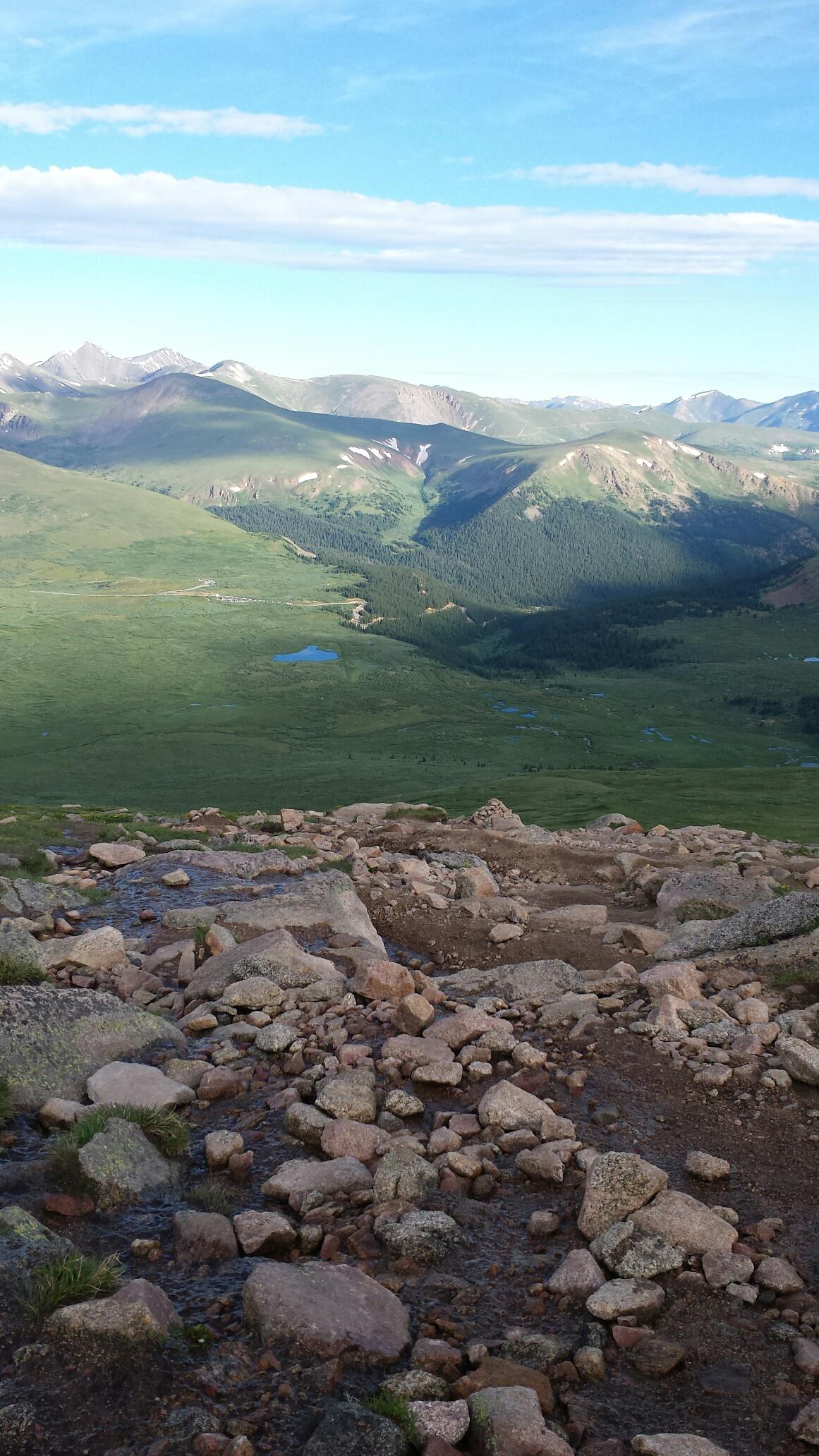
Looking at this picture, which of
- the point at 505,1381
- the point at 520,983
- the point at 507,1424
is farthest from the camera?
the point at 520,983

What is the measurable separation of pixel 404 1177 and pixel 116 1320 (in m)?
4.01

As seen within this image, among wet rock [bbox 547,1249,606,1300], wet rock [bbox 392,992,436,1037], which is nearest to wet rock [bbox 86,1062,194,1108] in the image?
wet rock [bbox 392,992,436,1037]

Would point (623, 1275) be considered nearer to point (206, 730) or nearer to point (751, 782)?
point (751, 782)

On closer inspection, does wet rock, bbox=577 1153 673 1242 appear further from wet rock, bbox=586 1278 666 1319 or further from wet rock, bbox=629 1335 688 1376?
wet rock, bbox=629 1335 688 1376

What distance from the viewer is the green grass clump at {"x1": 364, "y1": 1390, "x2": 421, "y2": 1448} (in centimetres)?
741

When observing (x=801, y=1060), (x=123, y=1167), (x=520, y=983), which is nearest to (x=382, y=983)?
(x=520, y=983)

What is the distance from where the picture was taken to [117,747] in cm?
16588

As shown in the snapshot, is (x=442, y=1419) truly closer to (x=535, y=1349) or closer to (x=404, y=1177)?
(x=535, y=1349)

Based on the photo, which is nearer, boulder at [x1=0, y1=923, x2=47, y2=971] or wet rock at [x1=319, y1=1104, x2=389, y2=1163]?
wet rock at [x1=319, y1=1104, x2=389, y2=1163]

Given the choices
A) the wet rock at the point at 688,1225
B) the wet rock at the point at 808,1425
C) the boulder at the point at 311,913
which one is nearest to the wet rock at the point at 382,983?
the boulder at the point at 311,913

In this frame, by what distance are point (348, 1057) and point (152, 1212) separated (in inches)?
172

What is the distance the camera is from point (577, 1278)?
9.42m

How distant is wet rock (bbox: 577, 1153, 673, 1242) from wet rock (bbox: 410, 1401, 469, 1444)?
10.4 feet

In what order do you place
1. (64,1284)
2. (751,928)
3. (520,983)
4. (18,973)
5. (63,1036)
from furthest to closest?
1. (751,928)
2. (520,983)
3. (18,973)
4. (63,1036)
5. (64,1284)
